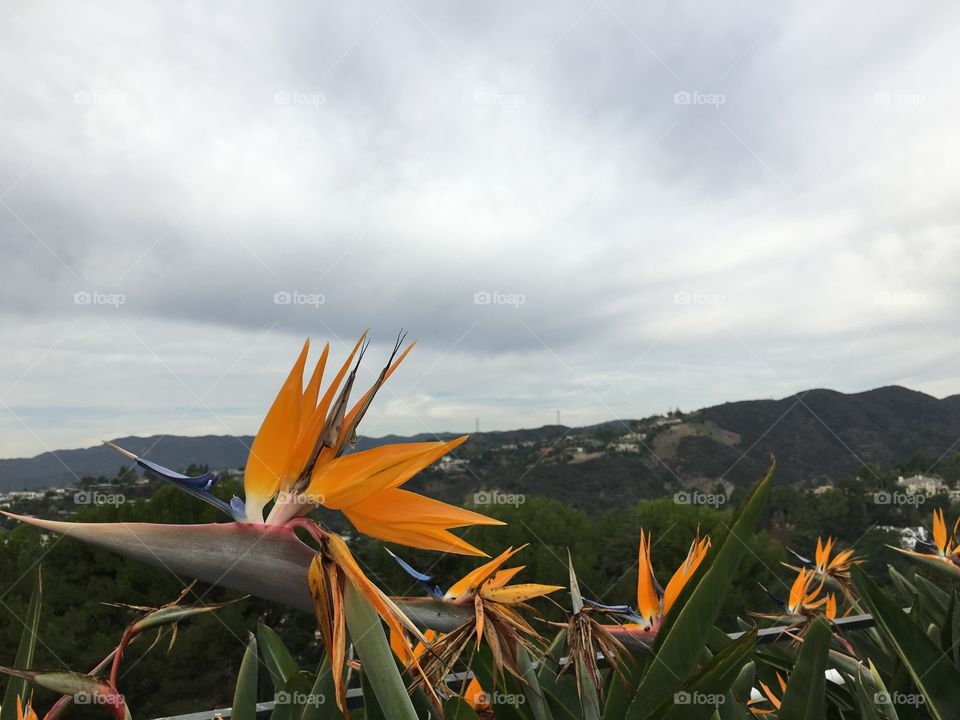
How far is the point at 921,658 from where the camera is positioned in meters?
0.92

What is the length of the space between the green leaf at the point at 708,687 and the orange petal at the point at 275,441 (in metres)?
0.40

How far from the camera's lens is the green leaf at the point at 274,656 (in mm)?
1015

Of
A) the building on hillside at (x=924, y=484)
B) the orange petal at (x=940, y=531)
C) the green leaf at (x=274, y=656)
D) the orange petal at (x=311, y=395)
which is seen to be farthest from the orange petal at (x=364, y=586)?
the building on hillside at (x=924, y=484)

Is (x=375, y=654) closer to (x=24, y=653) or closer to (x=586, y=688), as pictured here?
(x=586, y=688)

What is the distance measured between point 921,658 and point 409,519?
3.00 feet

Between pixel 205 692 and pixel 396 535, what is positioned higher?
pixel 396 535

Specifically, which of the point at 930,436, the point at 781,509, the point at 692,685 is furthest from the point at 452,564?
the point at 692,685

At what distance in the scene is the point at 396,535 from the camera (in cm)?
48

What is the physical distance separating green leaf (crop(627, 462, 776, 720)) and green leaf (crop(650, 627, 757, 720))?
0.04 feet

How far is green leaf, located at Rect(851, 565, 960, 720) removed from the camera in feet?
2.97

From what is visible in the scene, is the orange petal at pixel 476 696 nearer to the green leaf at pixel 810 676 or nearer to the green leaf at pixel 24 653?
the green leaf at pixel 810 676

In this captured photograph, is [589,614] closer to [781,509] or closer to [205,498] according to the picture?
[205,498]

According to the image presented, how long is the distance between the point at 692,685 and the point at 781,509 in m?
10.9

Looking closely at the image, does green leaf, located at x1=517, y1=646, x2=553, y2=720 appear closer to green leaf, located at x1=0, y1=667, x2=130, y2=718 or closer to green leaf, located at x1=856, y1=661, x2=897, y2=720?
green leaf, located at x1=0, y1=667, x2=130, y2=718
